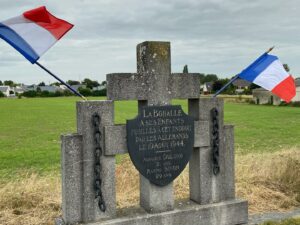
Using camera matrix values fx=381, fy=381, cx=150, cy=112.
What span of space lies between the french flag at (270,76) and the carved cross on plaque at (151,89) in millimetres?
970

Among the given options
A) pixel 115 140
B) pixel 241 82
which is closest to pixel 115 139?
pixel 115 140

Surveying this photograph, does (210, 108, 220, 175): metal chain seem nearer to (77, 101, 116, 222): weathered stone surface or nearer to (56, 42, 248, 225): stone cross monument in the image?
(56, 42, 248, 225): stone cross monument

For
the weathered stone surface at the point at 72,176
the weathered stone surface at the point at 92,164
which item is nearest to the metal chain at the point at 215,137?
the weathered stone surface at the point at 92,164

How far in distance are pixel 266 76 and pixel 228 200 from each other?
2.06 m

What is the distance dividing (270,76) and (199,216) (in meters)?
2.47

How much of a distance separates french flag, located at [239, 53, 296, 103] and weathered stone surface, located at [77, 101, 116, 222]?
2421 mm

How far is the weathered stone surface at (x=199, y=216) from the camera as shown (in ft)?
17.4

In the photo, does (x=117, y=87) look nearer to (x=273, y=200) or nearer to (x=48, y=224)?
(x=48, y=224)

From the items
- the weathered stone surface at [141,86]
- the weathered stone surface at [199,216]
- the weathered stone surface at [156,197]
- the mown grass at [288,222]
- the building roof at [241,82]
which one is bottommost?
the mown grass at [288,222]

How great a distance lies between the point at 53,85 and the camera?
163 metres

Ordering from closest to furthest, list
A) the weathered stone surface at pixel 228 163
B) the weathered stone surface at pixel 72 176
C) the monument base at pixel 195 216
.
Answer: the weathered stone surface at pixel 72 176, the monument base at pixel 195 216, the weathered stone surface at pixel 228 163

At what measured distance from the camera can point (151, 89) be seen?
543 cm

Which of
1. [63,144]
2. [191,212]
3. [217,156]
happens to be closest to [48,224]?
[63,144]

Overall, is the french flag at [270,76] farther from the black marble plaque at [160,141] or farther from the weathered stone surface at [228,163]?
the black marble plaque at [160,141]
